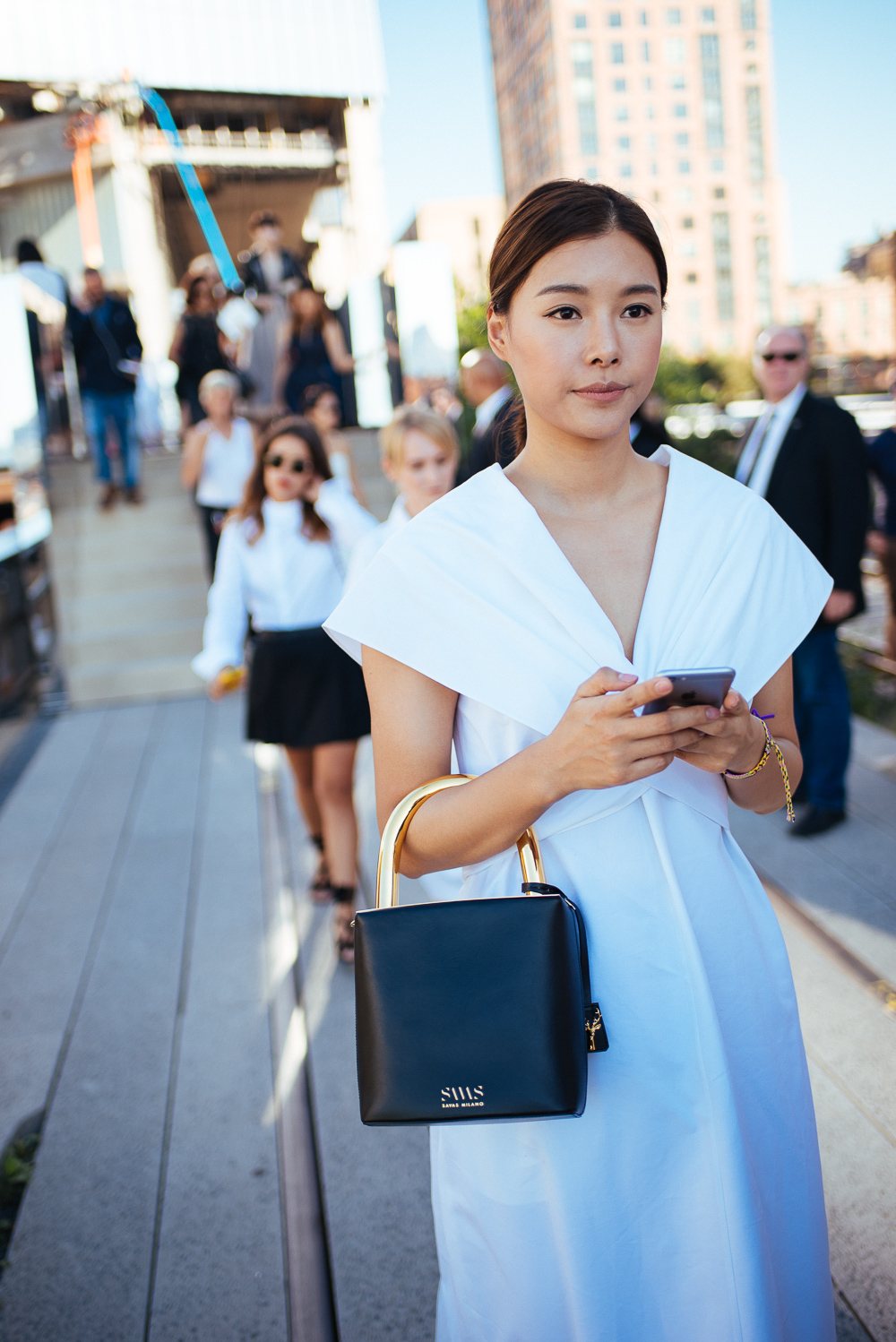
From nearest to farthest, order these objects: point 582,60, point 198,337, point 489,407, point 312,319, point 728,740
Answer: point 728,740, point 489,407, point 198,337, point 312,319, point 582,60

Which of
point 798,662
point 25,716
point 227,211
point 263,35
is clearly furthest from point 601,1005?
point 227,211

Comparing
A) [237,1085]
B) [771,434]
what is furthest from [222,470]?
[237,1085]

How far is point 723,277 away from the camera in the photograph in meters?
106

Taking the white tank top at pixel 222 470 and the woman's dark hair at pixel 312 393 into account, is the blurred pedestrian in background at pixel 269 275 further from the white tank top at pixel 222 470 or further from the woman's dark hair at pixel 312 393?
the white tank top at pixel 222 470

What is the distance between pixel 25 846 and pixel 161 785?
0.90m

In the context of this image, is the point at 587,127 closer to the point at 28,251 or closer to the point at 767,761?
the point at 28,251

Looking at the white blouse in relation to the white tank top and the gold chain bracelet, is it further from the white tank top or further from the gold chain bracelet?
the white tank top

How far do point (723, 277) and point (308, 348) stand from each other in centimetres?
10920

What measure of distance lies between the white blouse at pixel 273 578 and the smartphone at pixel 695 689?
2790 millimetres

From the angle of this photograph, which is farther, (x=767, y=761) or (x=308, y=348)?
(x=308, y=348)

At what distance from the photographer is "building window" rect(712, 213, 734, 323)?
10581cm

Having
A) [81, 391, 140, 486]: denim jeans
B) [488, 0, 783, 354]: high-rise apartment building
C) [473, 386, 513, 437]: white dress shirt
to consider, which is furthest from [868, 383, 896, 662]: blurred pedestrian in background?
[488, 0, 783, 354]: high-rise apartment building

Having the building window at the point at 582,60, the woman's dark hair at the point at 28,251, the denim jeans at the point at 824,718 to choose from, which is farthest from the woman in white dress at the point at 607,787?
the building window at the point at 582,60

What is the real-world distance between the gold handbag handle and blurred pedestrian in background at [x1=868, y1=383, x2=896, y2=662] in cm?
506
